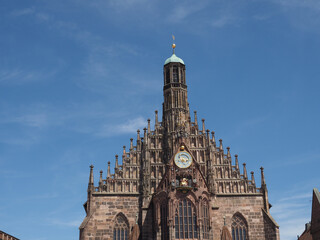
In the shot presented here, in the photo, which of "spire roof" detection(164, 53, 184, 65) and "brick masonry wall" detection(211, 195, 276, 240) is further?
"spire roof" detection(164, 53, 184, 65)

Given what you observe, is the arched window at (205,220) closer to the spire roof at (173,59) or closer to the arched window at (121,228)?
the arched window at (121,228)

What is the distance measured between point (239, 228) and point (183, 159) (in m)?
11.7

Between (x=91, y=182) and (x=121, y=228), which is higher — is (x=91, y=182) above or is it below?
above

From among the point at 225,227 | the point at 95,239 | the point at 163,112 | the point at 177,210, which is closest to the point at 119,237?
the point at 95,239

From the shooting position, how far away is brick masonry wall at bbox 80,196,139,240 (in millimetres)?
56219

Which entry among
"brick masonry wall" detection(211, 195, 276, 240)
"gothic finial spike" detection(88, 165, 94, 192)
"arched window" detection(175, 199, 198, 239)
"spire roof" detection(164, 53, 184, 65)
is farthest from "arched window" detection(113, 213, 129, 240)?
"spire roof" detection(164, 53, 184, 65)

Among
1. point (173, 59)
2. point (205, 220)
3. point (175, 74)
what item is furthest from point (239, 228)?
point (173, 59)

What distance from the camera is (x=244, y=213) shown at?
191 feet

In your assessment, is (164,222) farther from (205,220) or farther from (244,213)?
(244,213)

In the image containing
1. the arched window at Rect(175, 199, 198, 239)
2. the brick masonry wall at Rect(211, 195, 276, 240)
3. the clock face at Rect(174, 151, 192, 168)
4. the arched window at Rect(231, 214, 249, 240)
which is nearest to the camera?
the arched window at Rect(175, 199, 198, 239)

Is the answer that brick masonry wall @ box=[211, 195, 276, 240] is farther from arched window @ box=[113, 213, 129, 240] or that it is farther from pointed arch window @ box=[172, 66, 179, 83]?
pointed arch window @ box=[172, 66, 179, 83]

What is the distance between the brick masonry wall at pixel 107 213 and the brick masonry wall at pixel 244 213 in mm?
10574

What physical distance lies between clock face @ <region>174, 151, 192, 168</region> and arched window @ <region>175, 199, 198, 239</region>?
15.3 ft

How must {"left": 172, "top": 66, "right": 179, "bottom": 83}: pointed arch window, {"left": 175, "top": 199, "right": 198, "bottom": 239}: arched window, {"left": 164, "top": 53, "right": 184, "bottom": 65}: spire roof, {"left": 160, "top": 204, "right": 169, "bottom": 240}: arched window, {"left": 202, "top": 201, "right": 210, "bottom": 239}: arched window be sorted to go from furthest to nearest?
{"left": 164, "top": 53, "right": 184, "bottom": 65}: spire roof < {"left": 172, "top": 66, "right": 179, "bottom": 83}: pointed arch window < {"left": 202, "top": 201, "right": 210, "bottom": 239}: arched window < {"left": 160, "top": 204, "right": 169, "bottom": 240}: arched window < {"left": 175, "top": 199, "right": 198, "bottom": 239}: arched window
